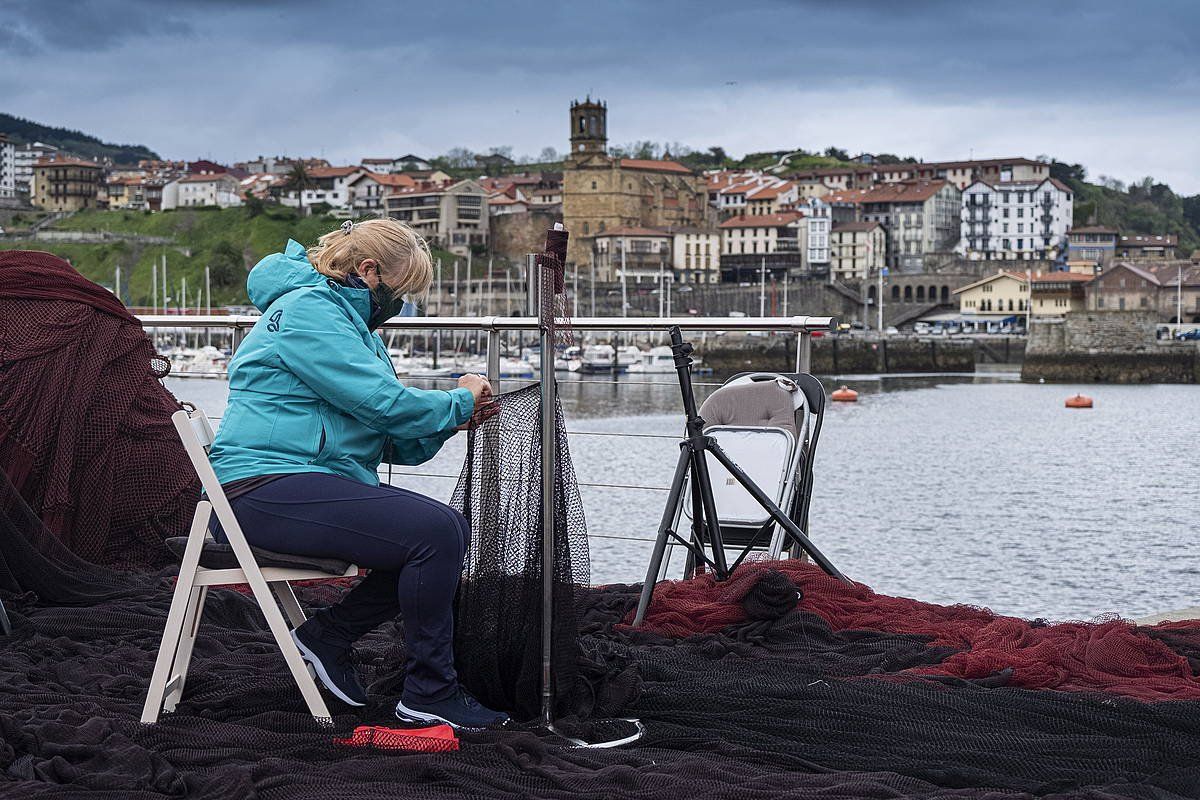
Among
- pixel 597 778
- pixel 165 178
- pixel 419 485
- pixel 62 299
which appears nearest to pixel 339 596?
pixel 62 299

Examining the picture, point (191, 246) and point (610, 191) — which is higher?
point (610, 191)

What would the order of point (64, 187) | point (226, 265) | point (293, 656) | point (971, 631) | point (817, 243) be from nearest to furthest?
point (293, 656)
point (971, 631)
point (226, 265)
point (817, 243)
point (64, 187)

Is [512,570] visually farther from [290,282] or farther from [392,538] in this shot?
[290,282]

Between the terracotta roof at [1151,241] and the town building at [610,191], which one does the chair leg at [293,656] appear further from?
the terracotta roof at [1151,241]

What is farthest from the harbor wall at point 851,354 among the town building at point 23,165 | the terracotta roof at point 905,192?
the town building at point 23,165

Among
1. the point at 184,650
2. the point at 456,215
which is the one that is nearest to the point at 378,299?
the point at 184,650

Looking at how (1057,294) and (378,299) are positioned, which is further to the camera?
(1057,294)

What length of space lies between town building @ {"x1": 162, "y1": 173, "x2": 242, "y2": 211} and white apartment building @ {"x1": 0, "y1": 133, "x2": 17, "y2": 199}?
3529 cm

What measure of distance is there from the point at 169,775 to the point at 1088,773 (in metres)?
1.77

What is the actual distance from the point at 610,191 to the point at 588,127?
Answer: 10318 millimetres

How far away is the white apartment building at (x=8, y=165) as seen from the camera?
152500 millimetres

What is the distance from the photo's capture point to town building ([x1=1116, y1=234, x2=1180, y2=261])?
105m

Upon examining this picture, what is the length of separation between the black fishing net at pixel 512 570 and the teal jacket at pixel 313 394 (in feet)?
0.60

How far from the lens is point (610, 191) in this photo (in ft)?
356
